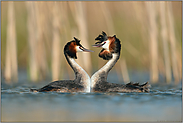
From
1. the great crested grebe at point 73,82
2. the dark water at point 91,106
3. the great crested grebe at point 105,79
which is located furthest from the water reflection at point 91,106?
the great crested grebe at point 105,79

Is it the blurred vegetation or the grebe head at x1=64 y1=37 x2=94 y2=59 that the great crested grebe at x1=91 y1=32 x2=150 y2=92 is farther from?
the blurred vegetation

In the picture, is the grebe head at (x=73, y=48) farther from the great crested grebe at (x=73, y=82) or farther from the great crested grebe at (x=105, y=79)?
the great crested grebe at (x=105, y=79)

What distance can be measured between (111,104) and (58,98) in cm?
151

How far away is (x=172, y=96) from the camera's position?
31.6 ft

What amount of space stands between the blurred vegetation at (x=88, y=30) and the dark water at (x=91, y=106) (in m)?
4.87

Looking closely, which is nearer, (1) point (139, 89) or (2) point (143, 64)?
(1) point (139, 89)

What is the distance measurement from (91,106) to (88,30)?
42.7 ft

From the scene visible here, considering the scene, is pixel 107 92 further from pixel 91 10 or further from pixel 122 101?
pixel 91 10

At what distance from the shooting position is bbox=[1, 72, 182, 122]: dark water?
7.08 meters

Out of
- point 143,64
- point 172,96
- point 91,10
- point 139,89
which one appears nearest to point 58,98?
point 139,89

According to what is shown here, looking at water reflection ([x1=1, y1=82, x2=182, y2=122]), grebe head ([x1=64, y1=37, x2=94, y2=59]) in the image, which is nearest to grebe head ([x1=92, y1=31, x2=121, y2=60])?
grebe head ([x1=64, y1=37, x2=94, y2=59])

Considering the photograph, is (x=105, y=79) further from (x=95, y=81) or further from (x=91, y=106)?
(x=91, y=106)

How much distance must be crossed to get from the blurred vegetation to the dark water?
192 inches

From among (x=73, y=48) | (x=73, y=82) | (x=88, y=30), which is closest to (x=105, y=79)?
(x=73, y=82)
